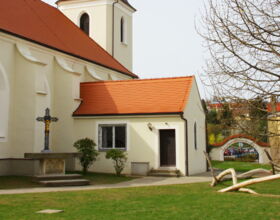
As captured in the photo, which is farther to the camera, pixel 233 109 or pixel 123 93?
pixel 123 93

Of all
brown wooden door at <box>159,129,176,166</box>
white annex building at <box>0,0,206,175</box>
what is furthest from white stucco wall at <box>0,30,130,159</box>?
brown wooden door at <box>159,129,176,166</box>

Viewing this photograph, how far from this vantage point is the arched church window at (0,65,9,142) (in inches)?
760

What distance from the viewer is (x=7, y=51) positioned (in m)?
19.9

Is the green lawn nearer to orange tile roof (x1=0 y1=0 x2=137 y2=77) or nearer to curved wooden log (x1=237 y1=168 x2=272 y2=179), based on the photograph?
curved wooden log (x1=237 y1=168 x2=272 y2=179)

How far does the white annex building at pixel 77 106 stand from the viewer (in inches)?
781

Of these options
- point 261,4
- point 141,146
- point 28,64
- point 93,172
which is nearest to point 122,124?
point 141,146

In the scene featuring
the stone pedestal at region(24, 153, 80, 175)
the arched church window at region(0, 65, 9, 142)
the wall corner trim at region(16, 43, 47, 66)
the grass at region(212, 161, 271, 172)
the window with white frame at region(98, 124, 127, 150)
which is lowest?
the grass at region(212, 161, 271, 172)

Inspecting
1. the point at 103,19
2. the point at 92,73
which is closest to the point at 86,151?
the point at 92,73

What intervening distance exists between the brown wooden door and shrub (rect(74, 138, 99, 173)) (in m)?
3.56

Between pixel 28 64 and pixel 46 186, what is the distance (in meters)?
6.95

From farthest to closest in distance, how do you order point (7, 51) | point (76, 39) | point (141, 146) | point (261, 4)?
1. point (76, 39)
2. point (141, 146)
3. point (7, 51)
4. point (261, 4)

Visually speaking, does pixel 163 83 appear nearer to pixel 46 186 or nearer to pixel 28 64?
pixel 28 64

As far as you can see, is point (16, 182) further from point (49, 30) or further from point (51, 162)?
point (49, 30)

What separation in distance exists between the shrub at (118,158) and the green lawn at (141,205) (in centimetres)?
730
